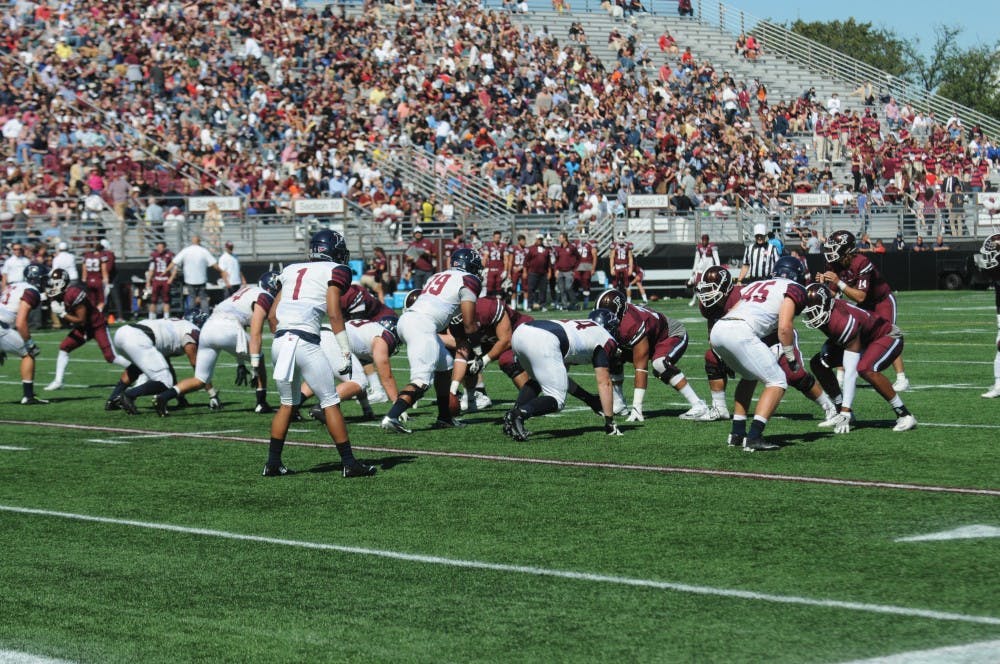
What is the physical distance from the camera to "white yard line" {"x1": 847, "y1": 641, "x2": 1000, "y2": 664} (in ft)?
17.0

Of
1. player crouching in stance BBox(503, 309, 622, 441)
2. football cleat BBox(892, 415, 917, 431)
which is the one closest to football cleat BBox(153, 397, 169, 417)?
player crouching in stance BBox(503, 309, 622, 441)

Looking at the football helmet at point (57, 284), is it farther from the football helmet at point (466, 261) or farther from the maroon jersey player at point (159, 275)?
the maroon jersey player at point (159, 275)

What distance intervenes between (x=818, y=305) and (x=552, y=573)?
5810 millimetres

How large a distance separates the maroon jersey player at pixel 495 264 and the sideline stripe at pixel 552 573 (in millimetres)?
22555

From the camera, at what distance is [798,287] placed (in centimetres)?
1118

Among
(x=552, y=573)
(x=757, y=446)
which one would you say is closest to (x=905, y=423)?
(x=757, y=446)

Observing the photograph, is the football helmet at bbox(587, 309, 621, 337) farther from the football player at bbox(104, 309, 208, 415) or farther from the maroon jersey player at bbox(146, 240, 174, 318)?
the maroon jersey player at bbox(146, 240, 174, 318)

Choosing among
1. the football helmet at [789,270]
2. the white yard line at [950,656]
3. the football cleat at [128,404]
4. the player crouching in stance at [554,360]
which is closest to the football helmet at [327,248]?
the player crouching in stance at [554,360]

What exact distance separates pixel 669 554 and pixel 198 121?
30.8m

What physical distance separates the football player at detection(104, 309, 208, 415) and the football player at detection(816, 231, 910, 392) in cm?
655

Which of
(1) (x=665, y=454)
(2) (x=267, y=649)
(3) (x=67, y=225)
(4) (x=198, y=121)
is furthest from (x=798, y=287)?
(4) (x=198, y=121)

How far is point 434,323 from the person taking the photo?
12.9m

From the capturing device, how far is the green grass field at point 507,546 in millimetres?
5746

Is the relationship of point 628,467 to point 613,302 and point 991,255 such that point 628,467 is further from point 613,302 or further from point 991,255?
point 991,255
